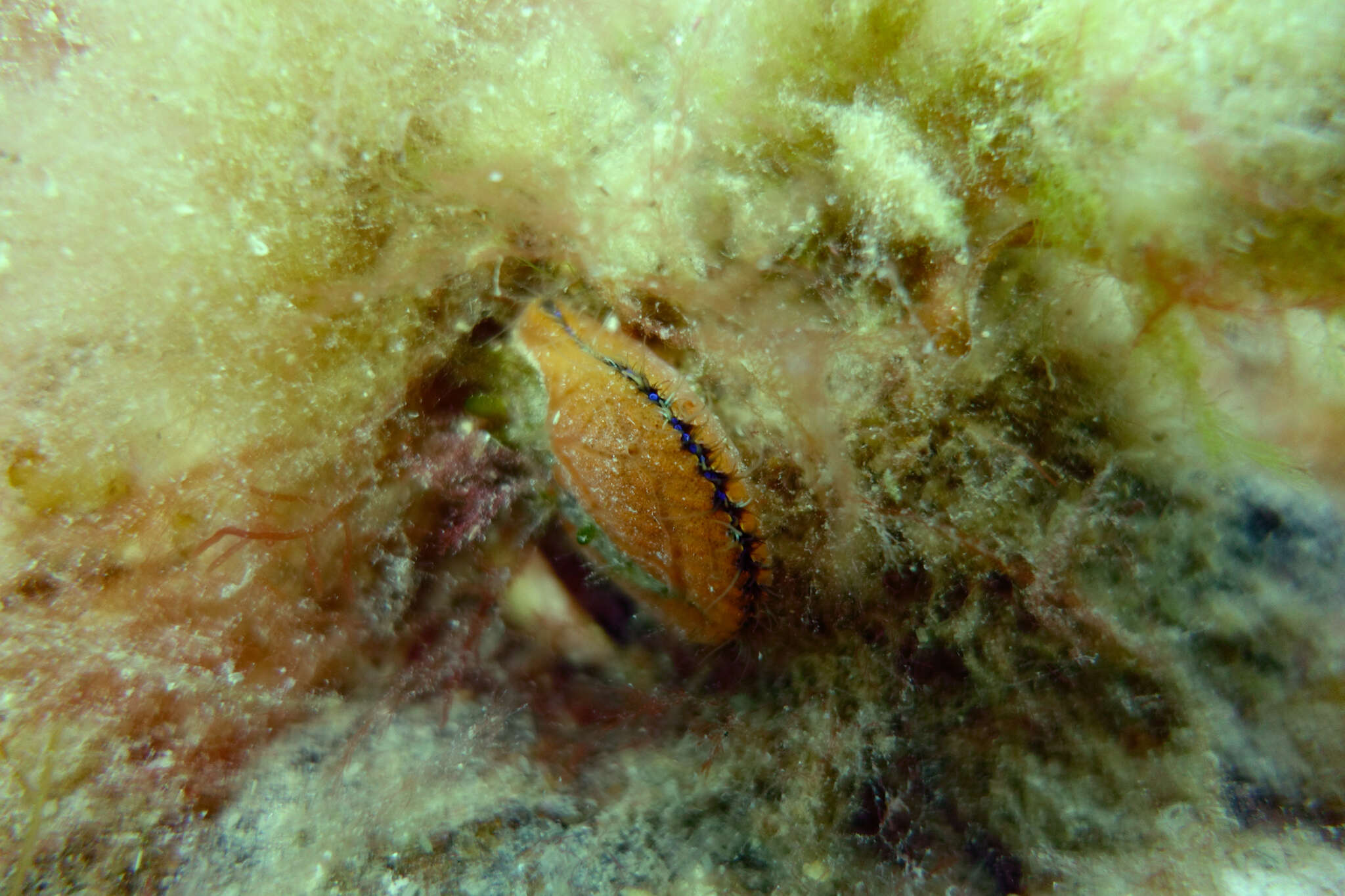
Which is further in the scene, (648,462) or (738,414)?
(738,414)

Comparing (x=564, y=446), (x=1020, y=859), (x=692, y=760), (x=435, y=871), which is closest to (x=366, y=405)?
(x=564, y=446)

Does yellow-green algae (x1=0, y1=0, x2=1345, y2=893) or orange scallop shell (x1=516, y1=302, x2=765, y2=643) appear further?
orange scallop shell (x1=516, y1=302, x2=765, y2=643)

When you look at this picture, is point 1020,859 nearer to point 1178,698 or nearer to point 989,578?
point 1178,698

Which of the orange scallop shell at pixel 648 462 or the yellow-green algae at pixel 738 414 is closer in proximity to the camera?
the yellow-green algae at pixel 738 414
